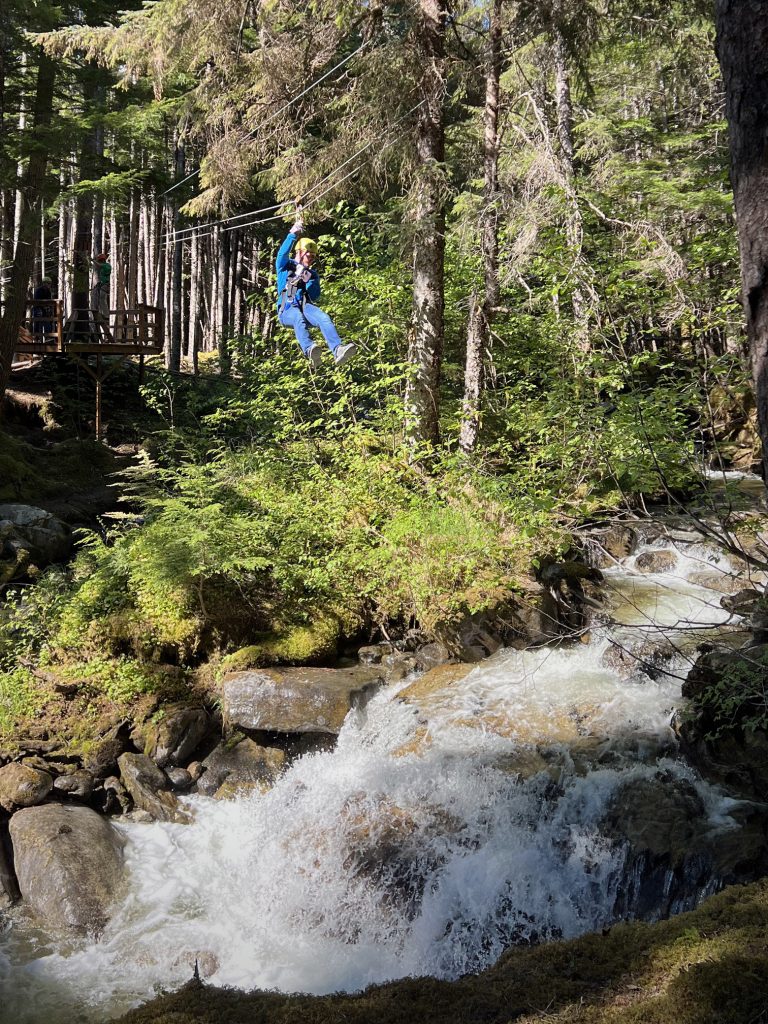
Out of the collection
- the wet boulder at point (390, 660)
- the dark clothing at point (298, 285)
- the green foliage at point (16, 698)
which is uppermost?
the dark clothing at point (298, 285)

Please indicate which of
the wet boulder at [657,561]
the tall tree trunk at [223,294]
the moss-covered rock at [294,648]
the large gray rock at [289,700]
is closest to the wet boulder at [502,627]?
the large gray rock at [289,700]

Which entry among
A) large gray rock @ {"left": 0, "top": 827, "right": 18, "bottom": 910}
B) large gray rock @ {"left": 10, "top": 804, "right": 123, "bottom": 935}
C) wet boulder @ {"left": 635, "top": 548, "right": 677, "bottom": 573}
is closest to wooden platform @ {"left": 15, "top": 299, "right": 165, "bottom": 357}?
wet boulder @ {"left": 635, "top": 548, "right": 677, "bottom": 573}

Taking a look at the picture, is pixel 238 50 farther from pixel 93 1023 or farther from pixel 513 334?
pixel 93 1023

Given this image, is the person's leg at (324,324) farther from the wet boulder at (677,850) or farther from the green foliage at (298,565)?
the wet boulder at (677,850)

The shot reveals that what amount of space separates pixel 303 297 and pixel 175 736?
5.11 m

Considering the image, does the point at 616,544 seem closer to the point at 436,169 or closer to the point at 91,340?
the point at 436,169

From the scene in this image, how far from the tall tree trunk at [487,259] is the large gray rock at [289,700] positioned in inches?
156

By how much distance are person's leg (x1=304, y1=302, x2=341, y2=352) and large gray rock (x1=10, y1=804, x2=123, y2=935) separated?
5.37 metres

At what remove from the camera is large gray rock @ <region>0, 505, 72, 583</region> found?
10.9m

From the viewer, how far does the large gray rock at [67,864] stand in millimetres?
6273

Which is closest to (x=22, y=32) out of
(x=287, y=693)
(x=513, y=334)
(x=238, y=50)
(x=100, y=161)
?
(x=100, y=161)

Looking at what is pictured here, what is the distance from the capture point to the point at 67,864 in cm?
651

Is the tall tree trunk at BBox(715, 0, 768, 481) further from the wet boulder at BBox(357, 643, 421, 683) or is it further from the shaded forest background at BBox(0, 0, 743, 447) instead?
the wet boulder at BBox(357, 643, 421, 683)

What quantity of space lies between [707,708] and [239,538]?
5654mm
